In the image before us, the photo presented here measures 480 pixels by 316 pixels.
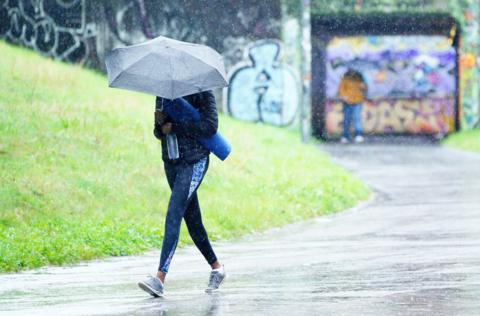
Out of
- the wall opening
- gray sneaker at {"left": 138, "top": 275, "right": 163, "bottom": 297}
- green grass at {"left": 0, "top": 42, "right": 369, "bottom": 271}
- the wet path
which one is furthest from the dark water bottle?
the wall opening

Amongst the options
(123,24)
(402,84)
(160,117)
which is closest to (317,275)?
(160,117)

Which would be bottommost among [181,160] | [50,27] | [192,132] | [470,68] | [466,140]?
[466,140]

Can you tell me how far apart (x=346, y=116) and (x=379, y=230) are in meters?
19.5

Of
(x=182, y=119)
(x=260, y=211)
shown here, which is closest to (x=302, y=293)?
(x=182, y=119)

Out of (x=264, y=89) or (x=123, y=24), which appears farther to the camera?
(x=264, y=89)

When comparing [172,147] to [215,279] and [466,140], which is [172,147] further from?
[466,140]

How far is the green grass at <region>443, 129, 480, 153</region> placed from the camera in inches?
1173

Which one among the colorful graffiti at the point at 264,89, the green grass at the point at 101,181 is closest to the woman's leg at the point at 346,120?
the colorful graffiti at the point at 264,89

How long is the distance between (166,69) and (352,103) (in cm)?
2466

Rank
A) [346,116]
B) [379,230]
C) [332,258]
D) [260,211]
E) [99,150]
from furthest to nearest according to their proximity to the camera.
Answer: [346,116], [99,150], [260,211], [379,230], [332,258]

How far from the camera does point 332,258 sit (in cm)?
1157

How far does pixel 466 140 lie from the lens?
31.7 metres

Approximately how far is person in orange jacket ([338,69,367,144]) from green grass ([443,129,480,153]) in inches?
89.2

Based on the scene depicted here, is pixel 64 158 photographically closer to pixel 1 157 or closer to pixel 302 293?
pixel 1 157
